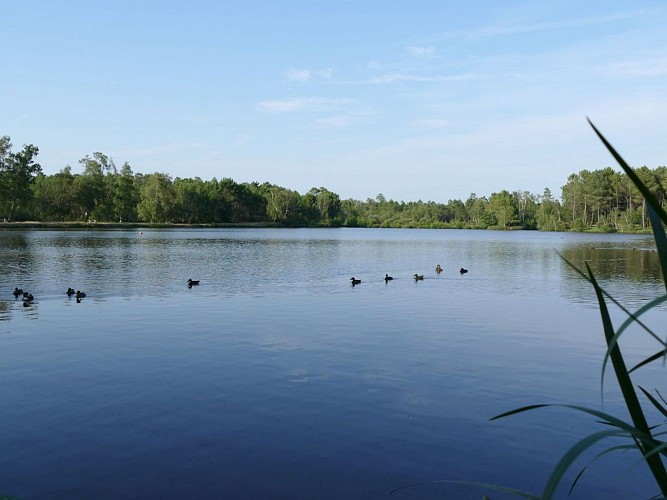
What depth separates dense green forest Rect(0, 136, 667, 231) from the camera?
111m

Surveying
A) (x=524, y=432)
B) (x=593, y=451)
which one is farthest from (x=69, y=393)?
(x=593, y=451)

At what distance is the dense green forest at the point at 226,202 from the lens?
11119 cm

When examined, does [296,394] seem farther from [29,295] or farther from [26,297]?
[29,295]

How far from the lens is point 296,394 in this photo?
12.1 m

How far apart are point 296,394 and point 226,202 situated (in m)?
143

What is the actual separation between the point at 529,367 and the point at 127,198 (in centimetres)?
12607

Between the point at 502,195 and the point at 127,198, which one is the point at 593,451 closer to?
the point at 127,198

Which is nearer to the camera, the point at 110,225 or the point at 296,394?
the point at 296,394

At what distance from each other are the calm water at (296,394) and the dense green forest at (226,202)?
3334 inches

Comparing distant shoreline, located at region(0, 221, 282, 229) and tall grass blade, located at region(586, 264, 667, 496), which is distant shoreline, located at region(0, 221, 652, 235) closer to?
distant shoreline, located at region(0, 221, 282, 229)

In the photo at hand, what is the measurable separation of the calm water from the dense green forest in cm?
8468

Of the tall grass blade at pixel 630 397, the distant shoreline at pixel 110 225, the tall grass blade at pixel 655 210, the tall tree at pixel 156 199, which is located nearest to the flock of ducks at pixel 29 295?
the tall grass blade at pixel 630 397

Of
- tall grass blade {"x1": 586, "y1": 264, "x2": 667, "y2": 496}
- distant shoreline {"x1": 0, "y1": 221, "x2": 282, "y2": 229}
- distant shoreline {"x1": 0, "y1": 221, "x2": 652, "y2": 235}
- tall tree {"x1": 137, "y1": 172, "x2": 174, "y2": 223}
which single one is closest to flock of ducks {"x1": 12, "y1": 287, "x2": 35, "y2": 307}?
tall grass blade {"x1": 586, "y1": 264, "x2": 667, "y2": 496}

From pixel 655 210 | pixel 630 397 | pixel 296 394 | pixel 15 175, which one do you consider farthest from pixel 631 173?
pixel 15 175
